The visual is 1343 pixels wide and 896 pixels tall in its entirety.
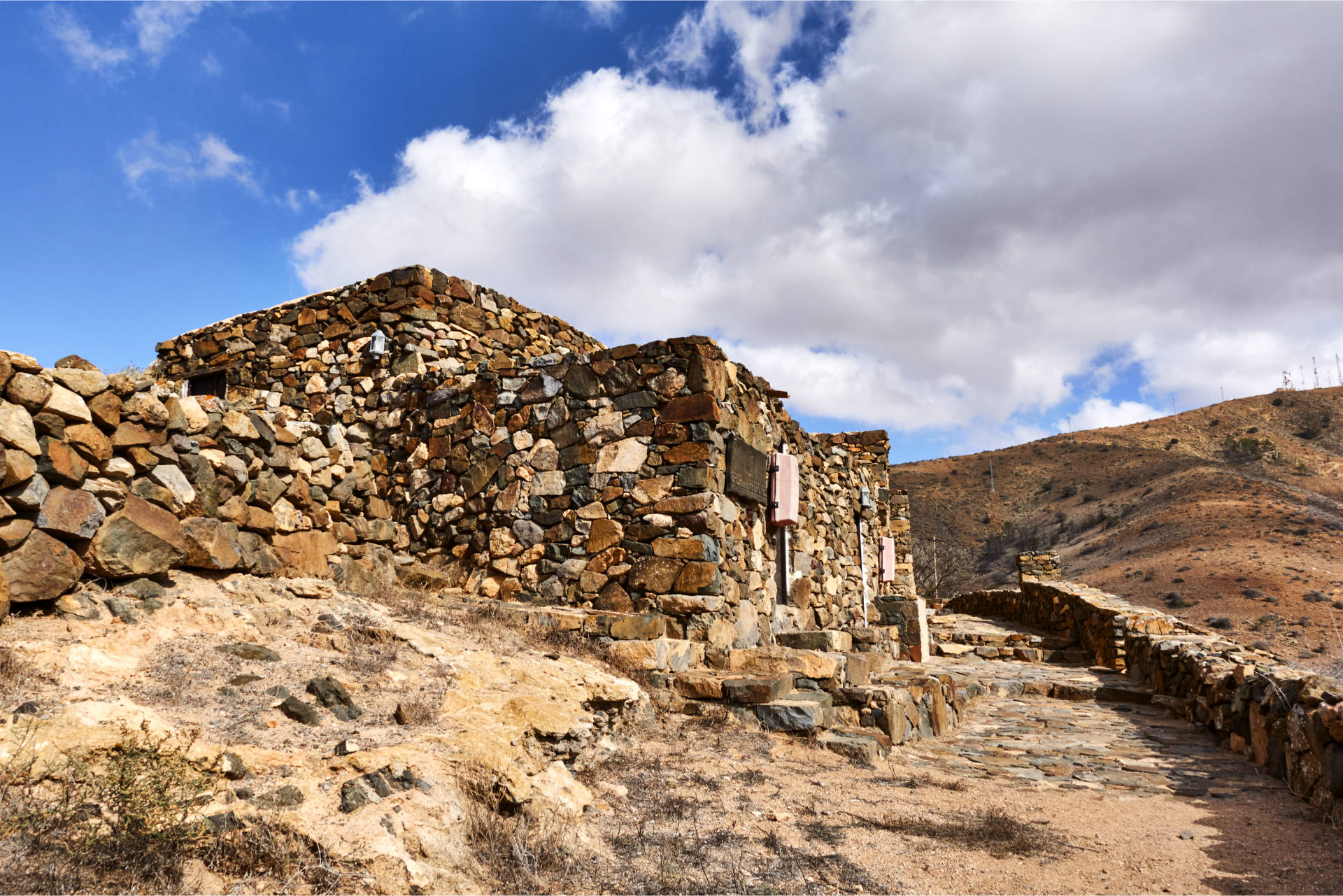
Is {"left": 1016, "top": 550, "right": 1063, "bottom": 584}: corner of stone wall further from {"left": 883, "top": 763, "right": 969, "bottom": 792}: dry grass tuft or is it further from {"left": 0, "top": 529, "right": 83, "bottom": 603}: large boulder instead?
{"left": 0, "top": 529, "right": 83, "bottom": 603}: large boulder

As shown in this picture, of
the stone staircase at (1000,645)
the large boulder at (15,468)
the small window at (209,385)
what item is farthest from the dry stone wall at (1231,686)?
the small window at (209,385)

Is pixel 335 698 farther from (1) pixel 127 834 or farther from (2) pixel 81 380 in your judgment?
A: (2) pixel 81 380

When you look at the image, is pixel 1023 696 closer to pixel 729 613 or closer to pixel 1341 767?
pixel 729 613

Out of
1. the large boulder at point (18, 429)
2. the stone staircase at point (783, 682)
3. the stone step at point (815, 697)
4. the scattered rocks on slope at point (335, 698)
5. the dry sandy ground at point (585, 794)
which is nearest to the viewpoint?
the dry sandy ground at point (585, 794)

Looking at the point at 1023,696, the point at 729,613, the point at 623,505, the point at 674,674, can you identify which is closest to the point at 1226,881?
the point at 674,674

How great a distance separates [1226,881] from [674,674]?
11.8 feet

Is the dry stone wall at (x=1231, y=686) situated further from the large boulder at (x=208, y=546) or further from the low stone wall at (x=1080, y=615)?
the large boulder at (x=208, y=546)

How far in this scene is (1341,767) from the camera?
14.6ft

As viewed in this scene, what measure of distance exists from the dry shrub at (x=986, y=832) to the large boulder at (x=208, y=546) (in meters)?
4.41

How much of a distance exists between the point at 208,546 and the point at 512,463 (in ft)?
10.3

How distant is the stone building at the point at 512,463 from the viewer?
22.8ft

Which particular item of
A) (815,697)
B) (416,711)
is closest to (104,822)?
(416,711)

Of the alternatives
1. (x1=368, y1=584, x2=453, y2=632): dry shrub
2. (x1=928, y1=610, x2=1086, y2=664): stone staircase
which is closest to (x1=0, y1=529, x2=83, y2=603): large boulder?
(x1=368, y1=584, x2=453, y2=632): dry shrub

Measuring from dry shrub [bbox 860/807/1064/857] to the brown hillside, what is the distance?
686 cm
